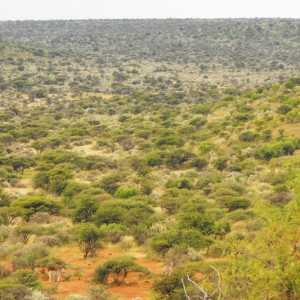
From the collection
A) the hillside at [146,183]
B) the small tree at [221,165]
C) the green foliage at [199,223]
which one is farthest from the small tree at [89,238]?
the small tree at [221,165]

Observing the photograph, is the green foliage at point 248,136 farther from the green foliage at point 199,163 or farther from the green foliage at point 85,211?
the green foliage at point 85,211

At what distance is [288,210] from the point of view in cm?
829

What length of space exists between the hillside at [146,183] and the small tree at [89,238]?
0.18 feet

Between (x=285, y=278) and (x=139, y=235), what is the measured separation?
12.2 m

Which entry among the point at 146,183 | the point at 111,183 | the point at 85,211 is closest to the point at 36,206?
the point at 85,211

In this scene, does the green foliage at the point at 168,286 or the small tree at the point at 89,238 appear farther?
the small tree at the point at 89,238

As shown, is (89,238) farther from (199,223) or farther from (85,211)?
(85,211)

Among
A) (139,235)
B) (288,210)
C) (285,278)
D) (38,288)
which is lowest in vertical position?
(139,235)

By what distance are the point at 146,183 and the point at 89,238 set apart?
35.6 ft

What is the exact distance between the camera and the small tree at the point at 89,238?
58.7 ft

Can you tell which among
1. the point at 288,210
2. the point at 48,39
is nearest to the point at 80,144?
the point at 288,210

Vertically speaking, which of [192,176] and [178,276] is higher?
[178,276]

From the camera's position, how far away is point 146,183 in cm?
2866

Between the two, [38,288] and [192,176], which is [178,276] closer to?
[38,288]
